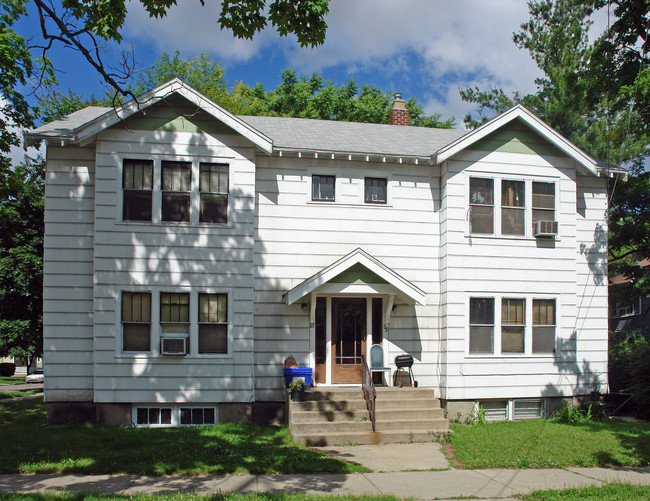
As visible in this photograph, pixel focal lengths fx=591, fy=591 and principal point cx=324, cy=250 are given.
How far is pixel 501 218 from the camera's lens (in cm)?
1548

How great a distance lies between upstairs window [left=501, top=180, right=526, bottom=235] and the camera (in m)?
15.5

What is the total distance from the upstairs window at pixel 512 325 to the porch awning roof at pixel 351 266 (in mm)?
2498

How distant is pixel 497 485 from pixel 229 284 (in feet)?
Result: 24.4

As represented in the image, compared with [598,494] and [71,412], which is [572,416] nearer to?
[598,494]

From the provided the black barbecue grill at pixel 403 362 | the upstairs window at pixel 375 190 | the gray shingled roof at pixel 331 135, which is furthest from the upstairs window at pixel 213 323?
the upstairs window at pixel 375 190

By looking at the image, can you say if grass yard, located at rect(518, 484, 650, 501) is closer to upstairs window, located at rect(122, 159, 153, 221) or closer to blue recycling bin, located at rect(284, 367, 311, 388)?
blue recycling bin, located at rect(284, 367, 311, 388)

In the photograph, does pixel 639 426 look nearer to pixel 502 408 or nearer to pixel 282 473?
pixel 502 408

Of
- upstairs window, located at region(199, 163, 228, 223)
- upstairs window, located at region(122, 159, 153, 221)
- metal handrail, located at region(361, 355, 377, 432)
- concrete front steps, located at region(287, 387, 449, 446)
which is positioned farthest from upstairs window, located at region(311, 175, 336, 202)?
concrete front steps, located at region(287, 387, 449, 446)

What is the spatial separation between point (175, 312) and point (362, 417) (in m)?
4.98

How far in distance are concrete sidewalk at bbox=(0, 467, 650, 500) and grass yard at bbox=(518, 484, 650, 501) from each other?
386mm

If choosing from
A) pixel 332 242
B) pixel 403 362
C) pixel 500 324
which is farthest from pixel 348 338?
pixel 500 324

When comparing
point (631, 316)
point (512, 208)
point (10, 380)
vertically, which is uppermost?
point (512, 208)

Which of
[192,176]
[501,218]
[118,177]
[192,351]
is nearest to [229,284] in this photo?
[192,351]

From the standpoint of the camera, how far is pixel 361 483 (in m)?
9.28
